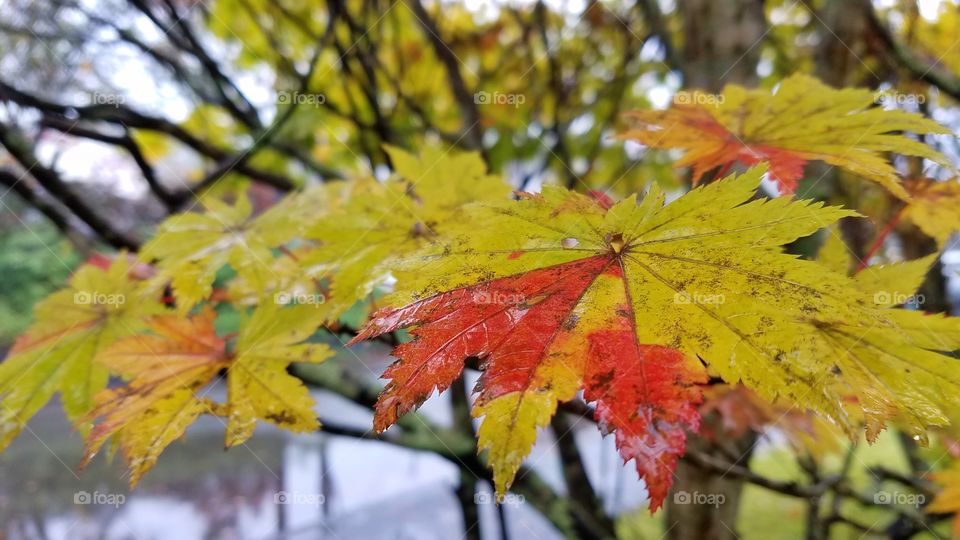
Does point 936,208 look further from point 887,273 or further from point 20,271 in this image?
point 20,271

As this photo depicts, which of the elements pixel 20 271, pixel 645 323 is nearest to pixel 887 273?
pixel 645 323

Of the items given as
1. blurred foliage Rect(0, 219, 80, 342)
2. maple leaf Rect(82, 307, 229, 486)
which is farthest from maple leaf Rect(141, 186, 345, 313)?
blurred foliage Rect(0, 219, 80, 342)

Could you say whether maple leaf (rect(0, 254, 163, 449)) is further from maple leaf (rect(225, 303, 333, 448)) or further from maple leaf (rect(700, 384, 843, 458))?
maple leaf (rect(700, 384, 843, 458))

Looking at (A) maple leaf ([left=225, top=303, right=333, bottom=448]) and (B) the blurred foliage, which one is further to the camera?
(B) the blurred foliage

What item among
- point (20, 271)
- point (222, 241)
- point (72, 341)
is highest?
point (20, 271)

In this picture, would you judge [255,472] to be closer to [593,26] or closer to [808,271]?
[593,26]

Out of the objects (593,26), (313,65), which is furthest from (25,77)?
(593,26)

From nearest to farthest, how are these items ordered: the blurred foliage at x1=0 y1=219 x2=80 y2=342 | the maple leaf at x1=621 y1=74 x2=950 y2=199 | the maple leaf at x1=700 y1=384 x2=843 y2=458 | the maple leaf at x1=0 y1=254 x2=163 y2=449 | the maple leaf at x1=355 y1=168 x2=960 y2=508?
the maple leaf at x1=355 y1=168 x2=960 y2=508 → the maple leaf at x1=621 y1=74 x2=950 y2=199 → the maple leaf at x1=0 y1=254 x2=163 y2=449 → the maple leaf at x1=700 y1=384 x2=843 y2=458 → the blurred foliage at x1=0 y1=219 x2=80 y2=342
